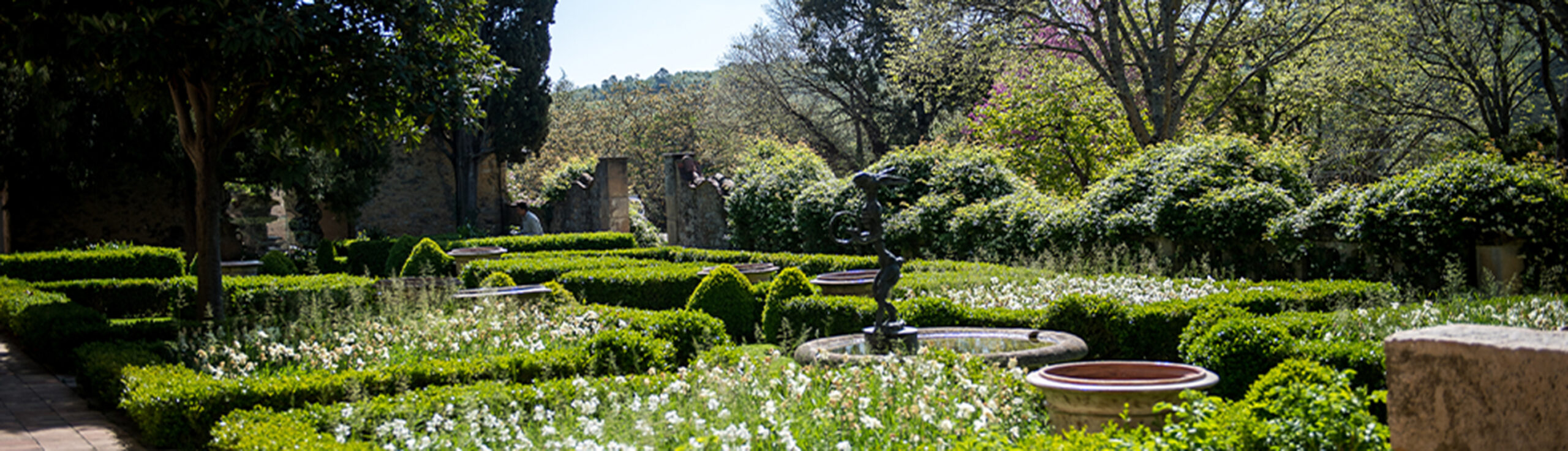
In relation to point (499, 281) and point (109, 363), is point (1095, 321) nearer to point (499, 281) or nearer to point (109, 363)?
point (109, 363)

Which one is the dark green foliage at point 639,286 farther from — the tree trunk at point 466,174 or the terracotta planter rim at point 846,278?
the tree trunk at point 466,174

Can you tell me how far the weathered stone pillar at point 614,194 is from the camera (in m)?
20.9

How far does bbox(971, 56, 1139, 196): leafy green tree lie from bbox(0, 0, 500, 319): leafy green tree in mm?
11197

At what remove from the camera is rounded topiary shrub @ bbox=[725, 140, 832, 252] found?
53.2 feet

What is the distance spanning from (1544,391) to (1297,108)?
66.5 ft

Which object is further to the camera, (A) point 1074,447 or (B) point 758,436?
(B) point 758,436

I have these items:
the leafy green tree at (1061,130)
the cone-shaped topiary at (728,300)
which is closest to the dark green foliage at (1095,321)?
the cone-shaped topiary at (728,300)

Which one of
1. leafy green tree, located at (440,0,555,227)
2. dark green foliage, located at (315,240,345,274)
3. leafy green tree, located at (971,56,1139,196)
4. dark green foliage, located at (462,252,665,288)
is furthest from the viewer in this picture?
leafy green tree, located at (440,0,555,227)

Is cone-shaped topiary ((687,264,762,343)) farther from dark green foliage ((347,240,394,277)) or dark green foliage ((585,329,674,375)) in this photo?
dark green foliage ((347,240,394,277))

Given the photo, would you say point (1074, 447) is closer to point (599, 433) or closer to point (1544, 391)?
point (1544, 391)

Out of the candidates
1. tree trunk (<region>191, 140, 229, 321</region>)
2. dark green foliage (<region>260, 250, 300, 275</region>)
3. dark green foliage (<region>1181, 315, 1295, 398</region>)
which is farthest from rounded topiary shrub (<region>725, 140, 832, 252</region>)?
dark green foliage (<region>1181, 315, 1295, 398</region>)

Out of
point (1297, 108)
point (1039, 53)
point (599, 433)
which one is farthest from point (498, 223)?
point (599, 433)

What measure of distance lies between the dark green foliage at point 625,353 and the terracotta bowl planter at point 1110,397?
2.71 meters

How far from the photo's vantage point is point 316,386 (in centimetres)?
520
